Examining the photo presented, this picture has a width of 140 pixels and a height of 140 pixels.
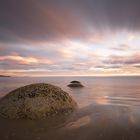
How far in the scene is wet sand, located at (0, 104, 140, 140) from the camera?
5.88 meters

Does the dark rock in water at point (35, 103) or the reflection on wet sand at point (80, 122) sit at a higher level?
the dark rock in water at point (35, 103)

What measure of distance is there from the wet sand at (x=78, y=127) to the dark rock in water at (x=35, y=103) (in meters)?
0.54

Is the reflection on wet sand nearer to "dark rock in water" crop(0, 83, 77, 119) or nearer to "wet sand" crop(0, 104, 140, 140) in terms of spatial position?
"wet sand" crop(0, 104, 140, 140)

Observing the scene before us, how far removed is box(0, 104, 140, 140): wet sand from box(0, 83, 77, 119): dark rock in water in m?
0.54

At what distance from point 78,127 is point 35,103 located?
2805 mm

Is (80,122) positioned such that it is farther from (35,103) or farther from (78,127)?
(35,103)

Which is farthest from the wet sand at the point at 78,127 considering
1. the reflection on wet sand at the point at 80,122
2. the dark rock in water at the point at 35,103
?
the dark rock in water at the point at 35,103

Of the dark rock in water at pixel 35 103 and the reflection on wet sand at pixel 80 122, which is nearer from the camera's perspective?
the reflection on wet sand at pixel 80 122

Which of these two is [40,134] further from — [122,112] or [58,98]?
[122,112]

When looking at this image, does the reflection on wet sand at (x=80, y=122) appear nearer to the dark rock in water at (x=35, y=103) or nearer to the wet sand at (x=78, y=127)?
the wet sand at (x=78, y=127)

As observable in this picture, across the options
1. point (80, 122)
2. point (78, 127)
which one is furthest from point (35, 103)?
point (78, 127)

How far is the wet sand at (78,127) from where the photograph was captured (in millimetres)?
5877

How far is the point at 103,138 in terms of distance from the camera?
573 centimetres

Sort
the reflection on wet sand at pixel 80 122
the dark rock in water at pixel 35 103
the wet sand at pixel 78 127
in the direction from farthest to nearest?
the dark rock in water at pixel 35 103, the reflection on wet sand at pixel 80 122, the wet sand at pixel 78 127
